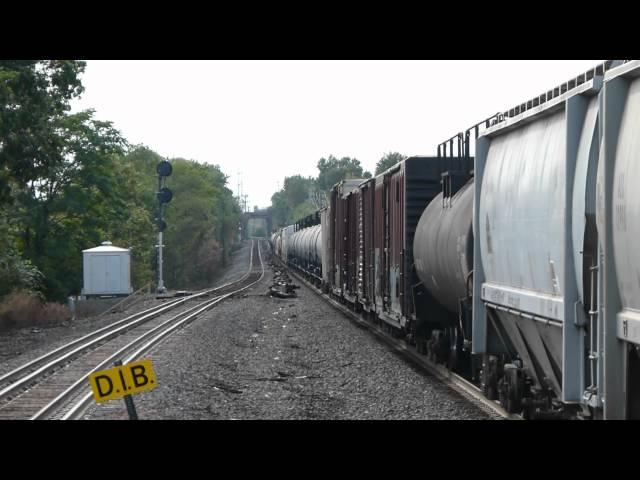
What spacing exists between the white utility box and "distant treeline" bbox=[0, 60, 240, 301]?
7.92 feet

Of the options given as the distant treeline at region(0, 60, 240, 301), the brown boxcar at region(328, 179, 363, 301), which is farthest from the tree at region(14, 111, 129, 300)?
the brown boxcar at region(328, 179, 363, 301)

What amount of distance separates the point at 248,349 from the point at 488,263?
10.2m

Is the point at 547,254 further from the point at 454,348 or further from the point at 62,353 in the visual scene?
the point at 62,353

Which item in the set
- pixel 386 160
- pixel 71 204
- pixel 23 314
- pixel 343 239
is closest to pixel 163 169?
pixel 71 204

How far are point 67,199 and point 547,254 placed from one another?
50991 mm

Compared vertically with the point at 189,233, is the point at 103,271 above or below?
below

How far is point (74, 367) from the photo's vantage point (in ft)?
57.3

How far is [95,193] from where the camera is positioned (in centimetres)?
5750

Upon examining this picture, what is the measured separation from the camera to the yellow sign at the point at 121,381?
6.32 m

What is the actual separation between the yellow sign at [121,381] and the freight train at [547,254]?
123 inches

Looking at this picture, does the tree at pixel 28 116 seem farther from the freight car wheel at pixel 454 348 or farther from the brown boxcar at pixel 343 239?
the freight car wheel at pixel 454 348
